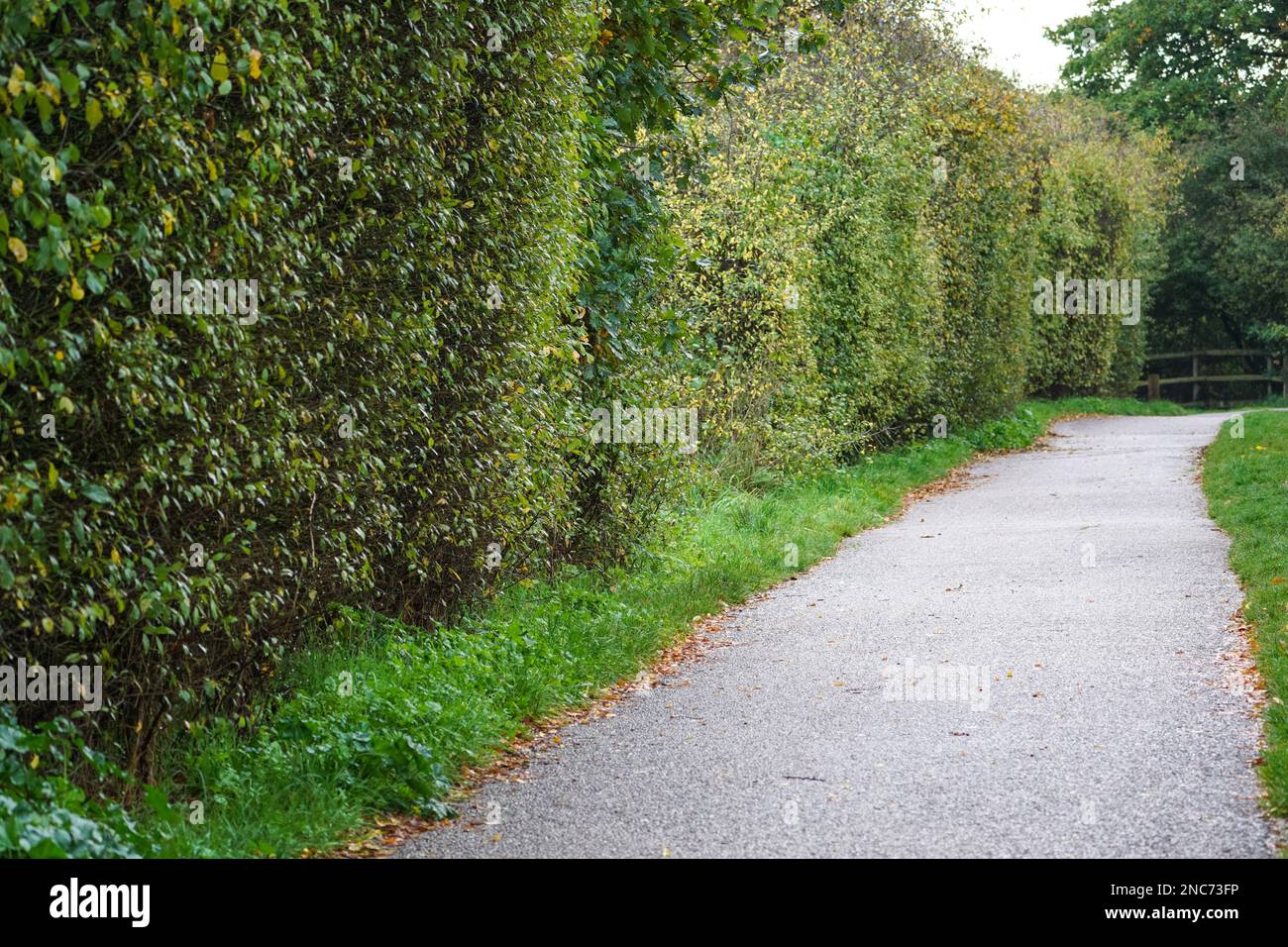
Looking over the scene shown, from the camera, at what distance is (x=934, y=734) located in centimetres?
657

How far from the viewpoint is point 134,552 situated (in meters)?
4.73

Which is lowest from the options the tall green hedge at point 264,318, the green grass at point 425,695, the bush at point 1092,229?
the green grass at point 425,695

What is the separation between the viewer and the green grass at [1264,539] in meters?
6.13

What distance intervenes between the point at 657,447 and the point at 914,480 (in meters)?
8.29

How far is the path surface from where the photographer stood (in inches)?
202

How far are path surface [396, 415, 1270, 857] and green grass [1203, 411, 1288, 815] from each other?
160 millimetres

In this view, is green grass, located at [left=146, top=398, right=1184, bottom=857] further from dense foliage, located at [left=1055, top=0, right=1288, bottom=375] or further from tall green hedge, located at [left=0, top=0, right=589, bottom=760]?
dense foliage, located at [left=1055, top=0, right=1288, bottom=375]

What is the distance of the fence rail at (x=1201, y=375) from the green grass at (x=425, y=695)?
3243 cm

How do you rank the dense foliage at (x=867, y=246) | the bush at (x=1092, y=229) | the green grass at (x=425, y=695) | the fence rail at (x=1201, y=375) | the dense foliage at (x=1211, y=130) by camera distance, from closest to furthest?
the green grass at (x=425, y=695) → the dense foliage at (x=867, y=246) → the bush at (x=1092, y=229) → the dense foliage at (x=1211, y=130) → the fence rail at (x=1201, y=375)

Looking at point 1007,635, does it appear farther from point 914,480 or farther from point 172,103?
point 914,480

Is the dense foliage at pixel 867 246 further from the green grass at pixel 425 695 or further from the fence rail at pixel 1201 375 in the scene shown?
the fence rail at pixel 1201 375

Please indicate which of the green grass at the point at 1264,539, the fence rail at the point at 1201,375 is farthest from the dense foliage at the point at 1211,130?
the green grass at the point at 1264,539

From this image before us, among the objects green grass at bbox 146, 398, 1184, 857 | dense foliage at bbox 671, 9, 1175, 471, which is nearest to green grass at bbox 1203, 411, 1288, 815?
green grass at bbox 146, 398, 1184, 857

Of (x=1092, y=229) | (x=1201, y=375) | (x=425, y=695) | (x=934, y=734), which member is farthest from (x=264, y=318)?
(x=1201, y=375)
